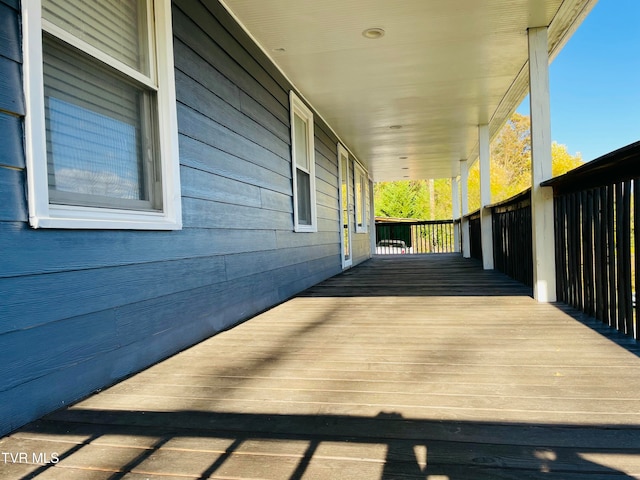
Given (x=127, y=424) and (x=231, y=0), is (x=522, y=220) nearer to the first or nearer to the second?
(x=231, y=0)

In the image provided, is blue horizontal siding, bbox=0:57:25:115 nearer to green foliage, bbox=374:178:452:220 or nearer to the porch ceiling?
the porch ceiling

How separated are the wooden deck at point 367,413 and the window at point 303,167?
2.32 meters

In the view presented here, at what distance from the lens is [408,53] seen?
3.81 metres

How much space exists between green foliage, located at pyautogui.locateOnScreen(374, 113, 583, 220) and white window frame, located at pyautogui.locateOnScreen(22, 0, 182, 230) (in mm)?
17056

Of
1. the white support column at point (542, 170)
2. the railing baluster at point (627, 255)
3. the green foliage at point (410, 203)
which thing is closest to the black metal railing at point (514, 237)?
the white support column at point (542, 170)

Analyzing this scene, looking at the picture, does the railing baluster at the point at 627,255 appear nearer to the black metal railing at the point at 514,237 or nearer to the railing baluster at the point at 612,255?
the railing baluster at the point at 612,255

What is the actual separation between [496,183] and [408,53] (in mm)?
15497

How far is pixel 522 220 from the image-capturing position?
437 cm

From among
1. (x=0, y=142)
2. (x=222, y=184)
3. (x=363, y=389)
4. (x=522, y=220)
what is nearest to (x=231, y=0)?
(x=222, y=184)

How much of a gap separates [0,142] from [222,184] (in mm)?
1509

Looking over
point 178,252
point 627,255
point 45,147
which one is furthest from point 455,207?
point 45,147

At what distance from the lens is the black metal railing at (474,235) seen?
787 cm

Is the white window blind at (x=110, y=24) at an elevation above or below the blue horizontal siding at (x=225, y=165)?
above

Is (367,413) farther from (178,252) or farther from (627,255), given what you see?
(627,255)
